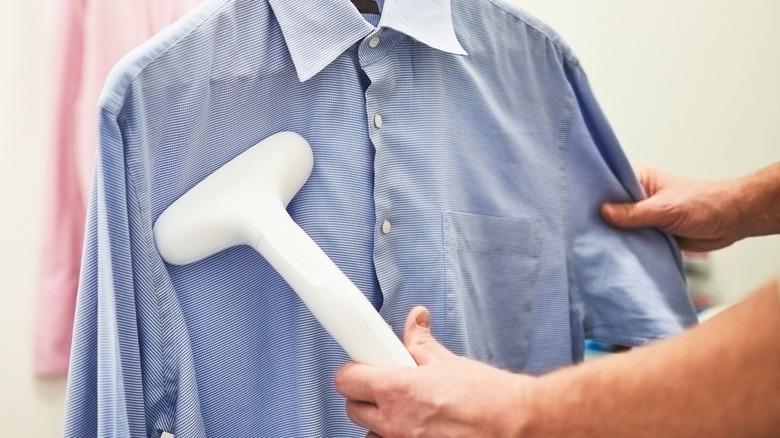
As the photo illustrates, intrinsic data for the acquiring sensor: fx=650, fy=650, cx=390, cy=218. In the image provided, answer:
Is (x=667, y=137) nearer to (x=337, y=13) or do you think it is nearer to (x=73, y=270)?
(x=337, y=13)

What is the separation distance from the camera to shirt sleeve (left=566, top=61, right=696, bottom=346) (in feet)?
2.59

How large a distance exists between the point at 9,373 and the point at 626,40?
1214mm

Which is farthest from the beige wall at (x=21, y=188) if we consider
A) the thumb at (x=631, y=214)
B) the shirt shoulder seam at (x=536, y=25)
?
the thumb at (x=631, y=214)

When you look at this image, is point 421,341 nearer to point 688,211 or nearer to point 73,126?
point 688,211

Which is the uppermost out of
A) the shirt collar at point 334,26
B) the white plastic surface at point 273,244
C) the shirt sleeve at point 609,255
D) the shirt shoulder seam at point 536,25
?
the shirt collar at point 334,26

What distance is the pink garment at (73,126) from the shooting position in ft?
3.10

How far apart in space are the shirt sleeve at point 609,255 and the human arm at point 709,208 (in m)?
0.02

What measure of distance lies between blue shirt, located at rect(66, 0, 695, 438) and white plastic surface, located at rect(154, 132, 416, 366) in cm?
3

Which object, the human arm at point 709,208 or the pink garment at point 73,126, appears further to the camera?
the pink garment at point 73,126

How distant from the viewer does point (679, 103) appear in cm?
121

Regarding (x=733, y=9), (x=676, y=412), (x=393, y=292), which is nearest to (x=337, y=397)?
(x=393, y=292)

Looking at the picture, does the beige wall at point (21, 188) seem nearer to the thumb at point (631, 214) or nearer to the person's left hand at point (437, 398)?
the person's left hand at point (437, 398)

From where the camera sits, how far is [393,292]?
0.65 metres

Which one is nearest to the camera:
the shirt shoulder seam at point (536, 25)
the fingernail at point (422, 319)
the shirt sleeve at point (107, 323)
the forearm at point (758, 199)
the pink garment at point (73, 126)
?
the shirt sleeve at point (107, 323)
